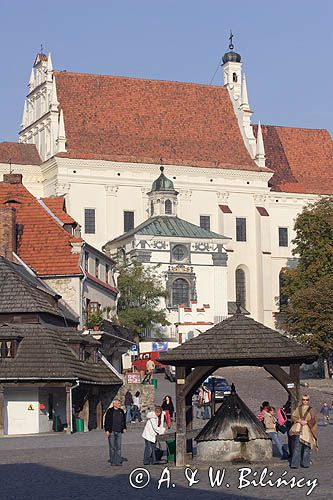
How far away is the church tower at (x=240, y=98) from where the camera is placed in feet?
392

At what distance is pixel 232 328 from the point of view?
87.3 feet

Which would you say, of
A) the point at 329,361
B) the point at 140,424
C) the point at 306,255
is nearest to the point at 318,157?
the point at 306,255

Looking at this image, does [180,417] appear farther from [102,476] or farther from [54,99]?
[54,99]

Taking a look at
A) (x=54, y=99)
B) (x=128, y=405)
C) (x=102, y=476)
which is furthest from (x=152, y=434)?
(x=54, y=99)

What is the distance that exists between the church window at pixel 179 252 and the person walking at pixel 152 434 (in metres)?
77.1

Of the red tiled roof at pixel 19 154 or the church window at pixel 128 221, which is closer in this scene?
the church window at pixel 128 221

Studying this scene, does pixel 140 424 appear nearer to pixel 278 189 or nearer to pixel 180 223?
pixel 180 223

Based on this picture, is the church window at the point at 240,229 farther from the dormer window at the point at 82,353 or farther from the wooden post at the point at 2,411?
the wooden post at the point at 2,411

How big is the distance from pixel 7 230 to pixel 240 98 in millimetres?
70083

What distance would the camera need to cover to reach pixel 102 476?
78.2 feet

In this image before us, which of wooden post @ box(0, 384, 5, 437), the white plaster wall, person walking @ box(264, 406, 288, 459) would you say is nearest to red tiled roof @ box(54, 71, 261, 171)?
the white plaster wall

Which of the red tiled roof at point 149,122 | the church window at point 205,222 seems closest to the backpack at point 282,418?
the red tiled roof at point 149,122

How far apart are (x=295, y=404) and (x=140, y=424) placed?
2103 centimetres

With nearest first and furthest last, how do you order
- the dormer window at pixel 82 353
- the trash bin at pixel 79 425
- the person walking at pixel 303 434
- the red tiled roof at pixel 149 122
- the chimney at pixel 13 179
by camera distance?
the person walking at pixel 303 434
the trash bin at pixel 79 425
the dormer window at pixel 82 353
the chimney at pixel 13 179
the red tiled roof at pixel 149 122
